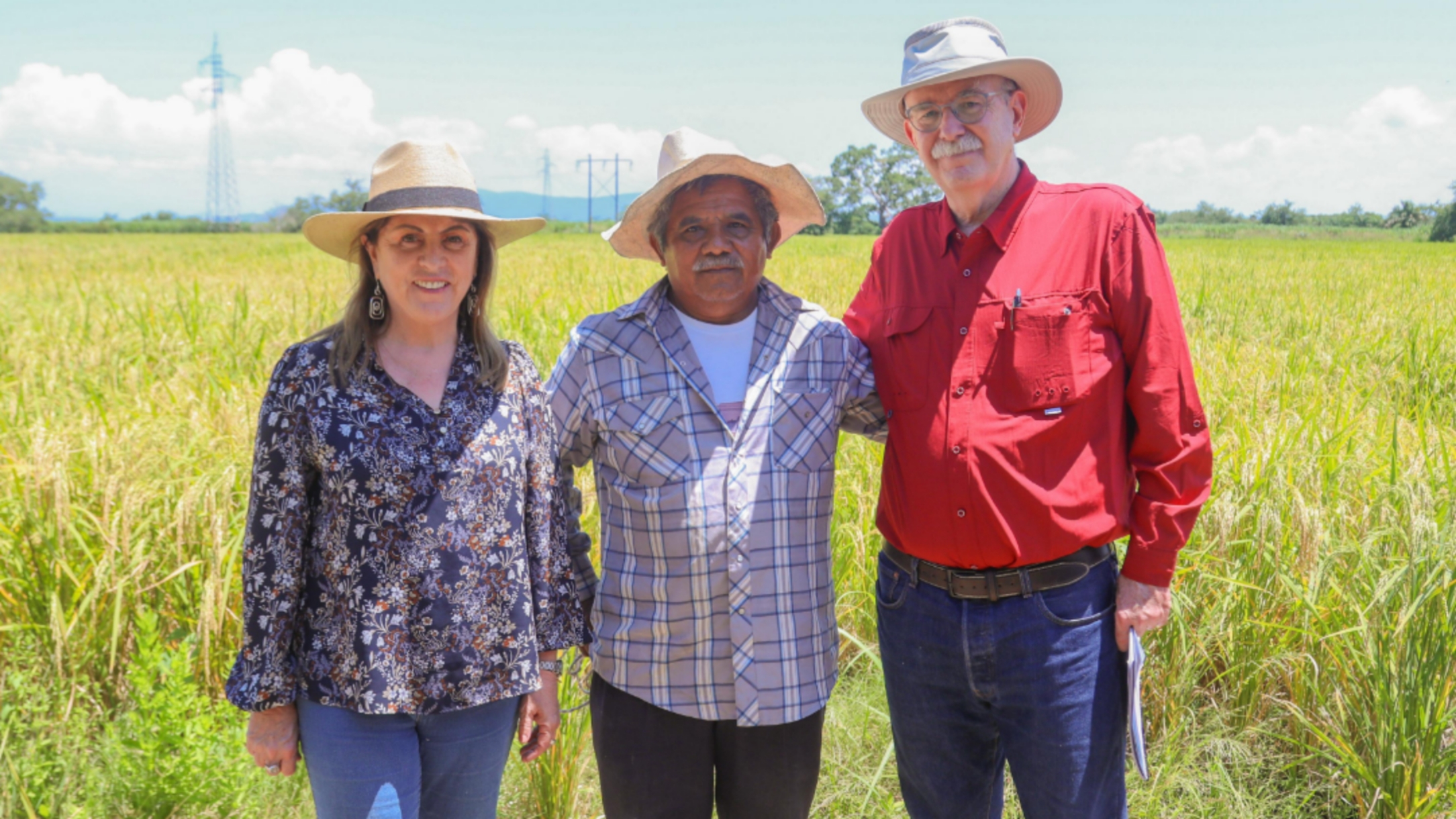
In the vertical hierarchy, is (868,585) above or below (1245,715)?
above

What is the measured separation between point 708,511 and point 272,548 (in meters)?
0.81

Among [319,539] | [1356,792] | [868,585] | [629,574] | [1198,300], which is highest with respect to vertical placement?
[1198,300]

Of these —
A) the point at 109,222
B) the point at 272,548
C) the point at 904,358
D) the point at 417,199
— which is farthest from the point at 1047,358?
the point at 109,222

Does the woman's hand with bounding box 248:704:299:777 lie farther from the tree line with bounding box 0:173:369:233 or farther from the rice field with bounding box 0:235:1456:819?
the tree line with bounding box 0:173:369:233

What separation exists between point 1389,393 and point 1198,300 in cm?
422

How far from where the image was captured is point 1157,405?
5.81 feet

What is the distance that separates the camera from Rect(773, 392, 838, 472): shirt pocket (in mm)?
1944

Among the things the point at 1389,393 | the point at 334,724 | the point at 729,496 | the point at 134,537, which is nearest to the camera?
the point at 334,724

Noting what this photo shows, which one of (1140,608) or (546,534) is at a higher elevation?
(546,534)

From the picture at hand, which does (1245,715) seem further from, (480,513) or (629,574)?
(480,513)

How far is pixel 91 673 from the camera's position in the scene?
9.52ft

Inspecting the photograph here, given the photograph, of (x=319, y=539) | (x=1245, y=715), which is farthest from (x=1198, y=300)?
(x=319, y=539)

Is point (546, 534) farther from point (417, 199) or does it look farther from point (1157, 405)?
point (1157, 405)

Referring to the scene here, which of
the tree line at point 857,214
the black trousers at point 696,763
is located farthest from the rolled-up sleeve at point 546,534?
the tree line at point 857,214
